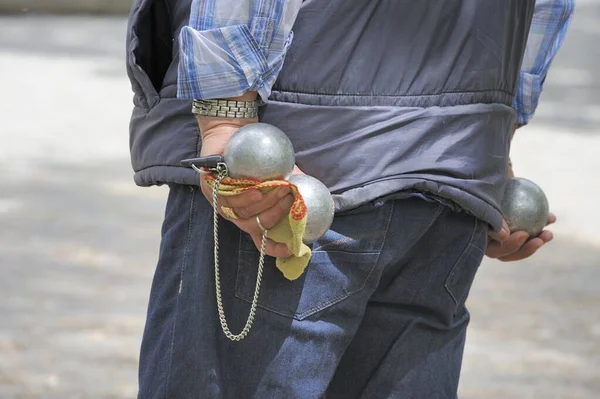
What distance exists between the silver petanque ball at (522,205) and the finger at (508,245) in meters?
0.01

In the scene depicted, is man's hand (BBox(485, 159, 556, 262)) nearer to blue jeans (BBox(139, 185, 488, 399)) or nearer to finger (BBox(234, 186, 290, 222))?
blue jeans (BBox(139, 185, 488, 399))

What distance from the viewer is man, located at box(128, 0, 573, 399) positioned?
171 cm

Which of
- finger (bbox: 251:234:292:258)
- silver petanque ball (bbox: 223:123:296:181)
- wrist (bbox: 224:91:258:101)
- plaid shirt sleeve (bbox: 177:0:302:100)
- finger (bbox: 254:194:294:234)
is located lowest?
finger (bbox: 251:234:292:258)

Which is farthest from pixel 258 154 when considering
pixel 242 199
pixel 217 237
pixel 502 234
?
pixel 502 234

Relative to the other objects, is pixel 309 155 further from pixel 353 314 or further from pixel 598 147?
pixel 598 147

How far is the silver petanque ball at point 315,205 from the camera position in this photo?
1.63m

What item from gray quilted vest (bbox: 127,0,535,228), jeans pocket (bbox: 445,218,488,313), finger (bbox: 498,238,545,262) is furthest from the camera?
finger (bbox: 498,238,545,262)

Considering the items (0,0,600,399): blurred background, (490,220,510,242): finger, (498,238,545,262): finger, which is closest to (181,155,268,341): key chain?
(490,220,510,242): finger

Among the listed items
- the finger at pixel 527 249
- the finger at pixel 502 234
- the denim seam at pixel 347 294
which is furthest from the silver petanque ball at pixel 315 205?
the finger at pixel 527 249

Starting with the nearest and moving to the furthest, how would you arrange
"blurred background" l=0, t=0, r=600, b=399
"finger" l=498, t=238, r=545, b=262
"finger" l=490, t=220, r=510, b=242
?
"finger" l=490, t=220, r=510, b=242, "finger" l=498, t=238, r=545, b=262, "blurred background" l=0, t=0, r=600, b=399

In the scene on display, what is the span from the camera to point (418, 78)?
5.81ft

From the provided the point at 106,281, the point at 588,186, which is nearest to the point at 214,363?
the point at 106,281

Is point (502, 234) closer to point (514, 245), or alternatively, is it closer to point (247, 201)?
point (514, 245)

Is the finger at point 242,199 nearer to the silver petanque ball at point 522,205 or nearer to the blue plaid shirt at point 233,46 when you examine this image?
the blue plaid shirt at point 233,46
